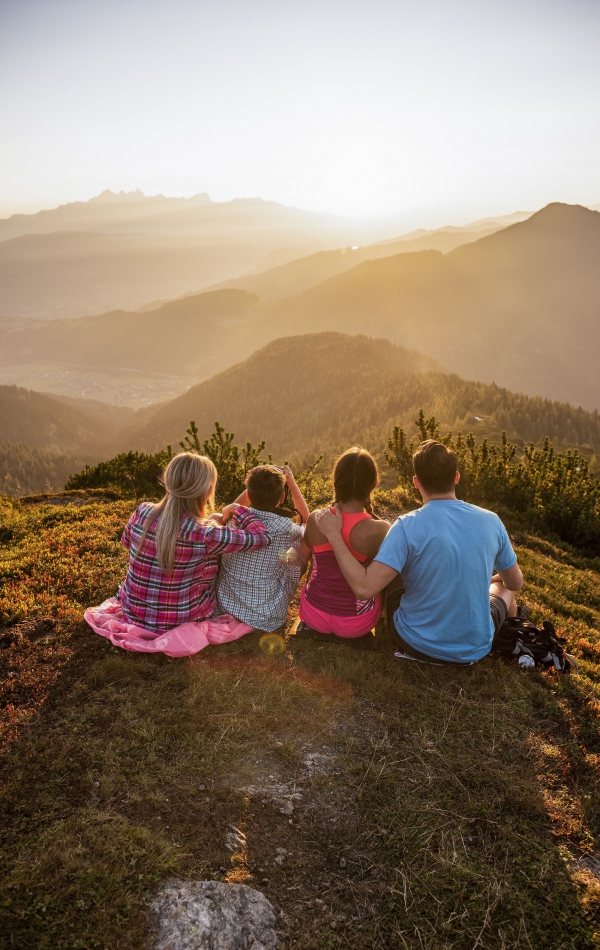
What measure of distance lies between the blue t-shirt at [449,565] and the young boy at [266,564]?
1.17 meters

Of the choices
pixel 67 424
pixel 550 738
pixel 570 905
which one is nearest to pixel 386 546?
pixel 550 738

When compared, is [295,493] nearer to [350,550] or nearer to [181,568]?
[350,550]

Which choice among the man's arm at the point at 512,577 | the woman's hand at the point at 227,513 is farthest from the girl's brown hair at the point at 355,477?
the man's arm at the point at 512,577

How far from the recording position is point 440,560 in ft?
13.0

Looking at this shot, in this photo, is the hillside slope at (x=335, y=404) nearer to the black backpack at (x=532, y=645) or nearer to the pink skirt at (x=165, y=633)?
the black backpack at (x=532, y=645)

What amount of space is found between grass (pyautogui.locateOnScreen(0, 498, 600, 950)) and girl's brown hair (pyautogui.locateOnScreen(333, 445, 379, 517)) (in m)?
1.65

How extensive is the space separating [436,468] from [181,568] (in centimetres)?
247

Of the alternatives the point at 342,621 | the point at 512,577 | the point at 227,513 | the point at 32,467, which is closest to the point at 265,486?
the point at 227,513

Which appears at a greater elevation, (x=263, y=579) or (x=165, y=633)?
(x=263, y=579)

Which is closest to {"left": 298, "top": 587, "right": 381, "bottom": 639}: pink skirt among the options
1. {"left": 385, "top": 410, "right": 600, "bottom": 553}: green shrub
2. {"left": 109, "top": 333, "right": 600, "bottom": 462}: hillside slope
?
{"left": 385, "top": 410, "right": 600, "bottom": 553}: green shrub

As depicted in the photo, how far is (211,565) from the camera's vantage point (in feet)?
16.1

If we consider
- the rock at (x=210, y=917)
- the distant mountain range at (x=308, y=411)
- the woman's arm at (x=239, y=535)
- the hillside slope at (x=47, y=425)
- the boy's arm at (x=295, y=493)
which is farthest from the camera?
the hillside slope at (x=47, y=425)

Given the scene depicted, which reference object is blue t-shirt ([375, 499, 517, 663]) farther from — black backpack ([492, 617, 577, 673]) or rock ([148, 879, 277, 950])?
rock ([148, 879, 277, 950])

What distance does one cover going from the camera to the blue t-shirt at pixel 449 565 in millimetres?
3922
